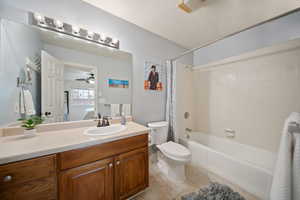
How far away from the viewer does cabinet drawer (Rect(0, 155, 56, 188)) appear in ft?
2.08

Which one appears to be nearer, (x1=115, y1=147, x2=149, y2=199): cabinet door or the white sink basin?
(x1=115, y1=147, x2=149, y2=199): cabinet door

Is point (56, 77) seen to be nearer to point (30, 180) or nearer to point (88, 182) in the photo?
point (30, 180)

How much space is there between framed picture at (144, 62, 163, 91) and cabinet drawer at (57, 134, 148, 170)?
1.06 m

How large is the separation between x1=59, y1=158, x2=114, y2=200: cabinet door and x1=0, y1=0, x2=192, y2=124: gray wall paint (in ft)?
3.09

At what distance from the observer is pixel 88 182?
0.91 metres

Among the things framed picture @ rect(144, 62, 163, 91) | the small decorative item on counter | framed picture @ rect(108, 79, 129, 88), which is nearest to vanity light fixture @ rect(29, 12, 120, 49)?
framed picture @ rect(108, 79, 129, 88)

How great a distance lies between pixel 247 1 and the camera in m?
1.31

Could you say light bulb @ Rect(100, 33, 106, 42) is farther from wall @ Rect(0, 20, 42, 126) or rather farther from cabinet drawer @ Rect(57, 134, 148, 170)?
cabinet drawer @ Rect(57, 134, 148, 170)

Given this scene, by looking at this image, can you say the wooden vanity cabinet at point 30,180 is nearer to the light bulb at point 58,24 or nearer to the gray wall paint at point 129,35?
the gray wall paint at point 129,35

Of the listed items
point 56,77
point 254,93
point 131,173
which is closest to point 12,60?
point 56,77

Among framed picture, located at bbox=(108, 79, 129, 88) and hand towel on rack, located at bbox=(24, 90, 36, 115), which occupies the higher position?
framed picture, located at bbox=(108, 79, 129, 88)

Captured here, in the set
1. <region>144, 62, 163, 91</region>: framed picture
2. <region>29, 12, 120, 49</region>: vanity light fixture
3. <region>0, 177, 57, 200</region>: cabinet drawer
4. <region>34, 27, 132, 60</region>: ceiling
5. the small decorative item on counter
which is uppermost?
<region>29, 12, 120, 49</region>: vanity light fixture

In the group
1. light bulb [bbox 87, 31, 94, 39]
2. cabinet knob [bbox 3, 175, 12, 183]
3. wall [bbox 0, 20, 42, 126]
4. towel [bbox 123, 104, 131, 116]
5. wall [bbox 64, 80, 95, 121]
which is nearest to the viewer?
cabinet knob [bbox 3, 175, 12, 183]

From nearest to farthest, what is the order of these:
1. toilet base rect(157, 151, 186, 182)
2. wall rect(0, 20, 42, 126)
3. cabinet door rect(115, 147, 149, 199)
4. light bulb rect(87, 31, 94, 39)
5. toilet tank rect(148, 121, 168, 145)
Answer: wall rect(0, 20, 42, 126) → cabinet door rect(115, 147, 149, 199) → light bulb rect(87, 31, 94, 39) → toilet base rect(157, 151, 186, 182) → toilet tank rect(148, 121, 168, 145)
